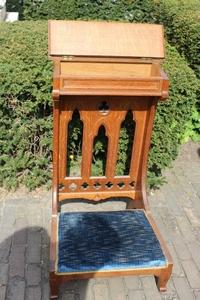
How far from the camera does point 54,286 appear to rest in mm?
2439

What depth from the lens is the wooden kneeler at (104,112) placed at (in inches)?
92.3

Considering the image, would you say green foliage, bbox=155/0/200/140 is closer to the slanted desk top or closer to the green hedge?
the green hedge

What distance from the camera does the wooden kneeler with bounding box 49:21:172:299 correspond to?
7.69ft

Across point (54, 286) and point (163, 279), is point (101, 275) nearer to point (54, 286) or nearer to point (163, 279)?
point (54, 286)

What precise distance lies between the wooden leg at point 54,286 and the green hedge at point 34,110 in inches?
49.2

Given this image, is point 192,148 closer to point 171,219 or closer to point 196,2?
point 171,219

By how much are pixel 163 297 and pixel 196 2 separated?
13.2ft

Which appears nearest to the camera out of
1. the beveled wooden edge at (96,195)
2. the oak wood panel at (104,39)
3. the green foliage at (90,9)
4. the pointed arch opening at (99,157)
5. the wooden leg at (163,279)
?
the oak wood panel at (104,39)

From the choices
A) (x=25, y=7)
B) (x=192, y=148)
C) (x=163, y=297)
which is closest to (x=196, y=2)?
(x=192, y=148)

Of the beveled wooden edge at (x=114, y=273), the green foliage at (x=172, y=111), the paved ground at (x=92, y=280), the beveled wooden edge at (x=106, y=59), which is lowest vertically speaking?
the paved ground at (x=92, y=280)

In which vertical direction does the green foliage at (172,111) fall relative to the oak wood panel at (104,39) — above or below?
below

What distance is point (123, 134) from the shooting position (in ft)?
10.9

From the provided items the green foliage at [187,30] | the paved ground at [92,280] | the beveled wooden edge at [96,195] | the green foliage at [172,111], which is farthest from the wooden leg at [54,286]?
the green foliage at [187,30]

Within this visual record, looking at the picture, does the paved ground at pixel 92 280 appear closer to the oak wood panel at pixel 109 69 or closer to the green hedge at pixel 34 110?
the green hedge at pixel 34 110
